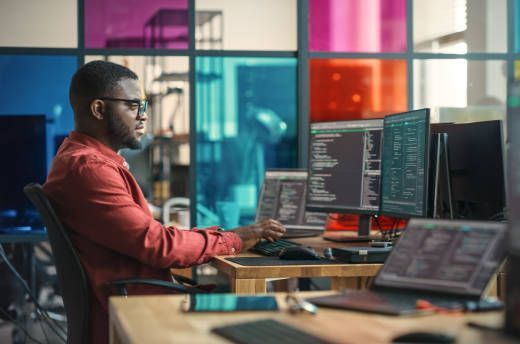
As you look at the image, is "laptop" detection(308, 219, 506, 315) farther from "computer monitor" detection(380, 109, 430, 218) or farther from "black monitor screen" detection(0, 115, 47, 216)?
"black monitor screen" detection(0, 115, 47, 216)

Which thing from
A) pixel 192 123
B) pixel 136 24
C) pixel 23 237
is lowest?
pixel 23 237

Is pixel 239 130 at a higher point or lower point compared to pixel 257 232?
higher

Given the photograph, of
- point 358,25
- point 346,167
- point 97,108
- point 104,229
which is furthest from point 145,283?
point 358,25

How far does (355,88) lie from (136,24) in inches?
54.2

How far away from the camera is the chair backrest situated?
112 inches

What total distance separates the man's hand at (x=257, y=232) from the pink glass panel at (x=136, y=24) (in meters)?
2.18

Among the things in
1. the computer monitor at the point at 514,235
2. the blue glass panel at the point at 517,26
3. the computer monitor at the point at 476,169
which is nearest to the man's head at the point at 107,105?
the computer monitor at the point at 476,169

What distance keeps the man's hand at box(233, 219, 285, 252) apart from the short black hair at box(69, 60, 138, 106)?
707 mm

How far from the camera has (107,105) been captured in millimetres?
3340

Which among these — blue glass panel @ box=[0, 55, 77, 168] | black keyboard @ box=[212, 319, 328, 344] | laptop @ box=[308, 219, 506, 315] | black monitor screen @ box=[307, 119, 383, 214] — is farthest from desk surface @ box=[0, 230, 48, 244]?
black keyboard @ box=[212, 319, 328, 344]

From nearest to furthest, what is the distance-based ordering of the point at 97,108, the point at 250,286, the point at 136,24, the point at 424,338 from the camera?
the point at 424,338 → the point at 250,286 → the point at 97,108 → the point at 136,24

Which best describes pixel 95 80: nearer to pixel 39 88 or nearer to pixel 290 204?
pixel 290 204

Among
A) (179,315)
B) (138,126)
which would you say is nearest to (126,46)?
(138,126)

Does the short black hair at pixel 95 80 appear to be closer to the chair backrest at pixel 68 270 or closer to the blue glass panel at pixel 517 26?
the chair backrest at pixel 68 270
